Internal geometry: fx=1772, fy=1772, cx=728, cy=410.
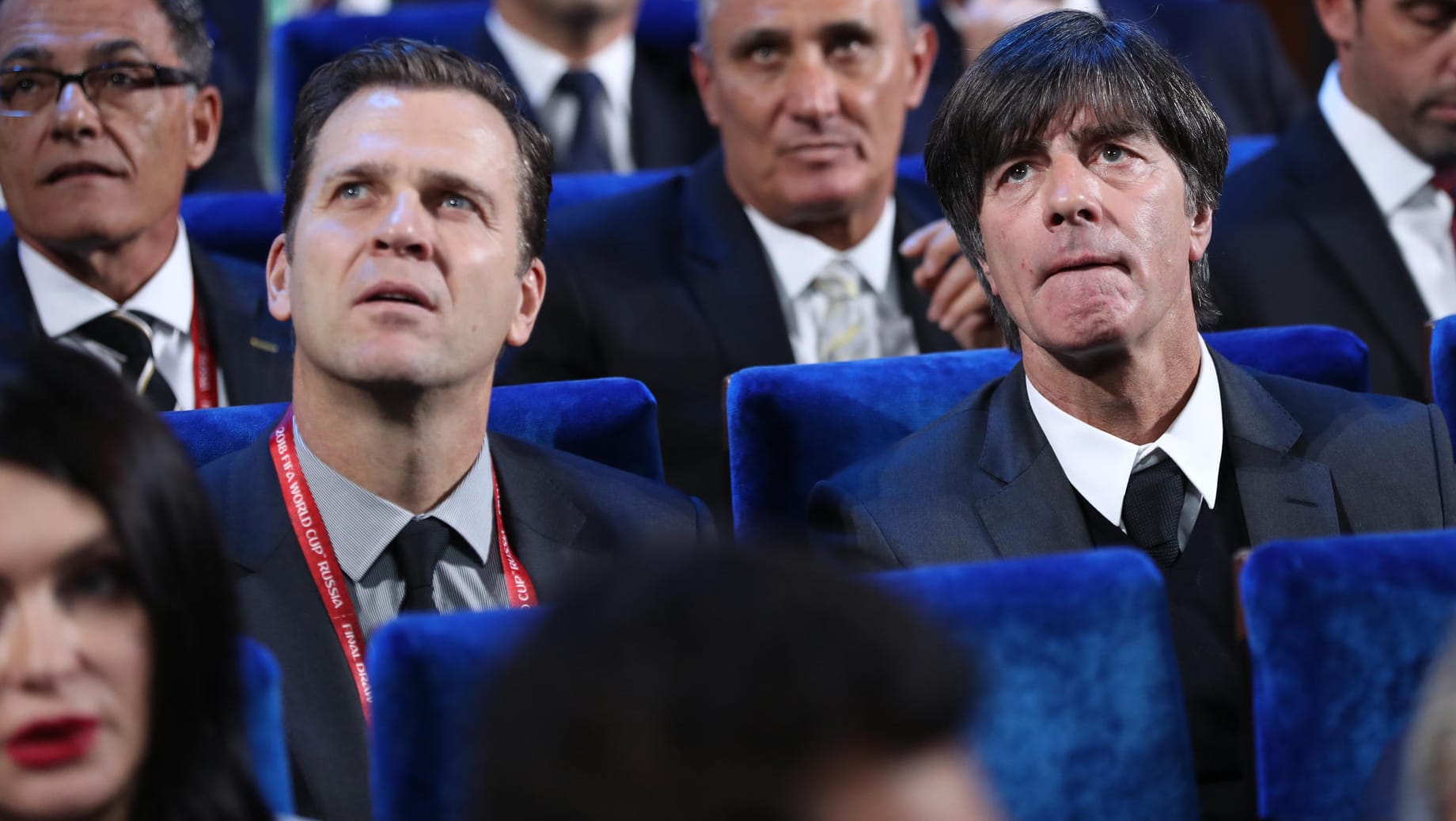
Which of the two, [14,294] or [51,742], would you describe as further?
[14,294]

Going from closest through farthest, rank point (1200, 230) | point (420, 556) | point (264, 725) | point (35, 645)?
point (35, 645), point (264, 725), point (420, 556), point (1200, 230)

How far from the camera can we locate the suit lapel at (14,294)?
2.17 metres

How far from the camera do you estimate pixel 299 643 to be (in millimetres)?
1455

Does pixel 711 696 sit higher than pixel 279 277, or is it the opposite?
pixel 279 277

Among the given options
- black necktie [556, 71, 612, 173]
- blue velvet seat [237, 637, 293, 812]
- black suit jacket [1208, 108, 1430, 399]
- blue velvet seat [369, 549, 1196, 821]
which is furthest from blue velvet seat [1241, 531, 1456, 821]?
black necktie [556, 71, 612, 173]

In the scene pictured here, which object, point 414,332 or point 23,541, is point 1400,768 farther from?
point 414,332

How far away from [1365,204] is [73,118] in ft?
5.54

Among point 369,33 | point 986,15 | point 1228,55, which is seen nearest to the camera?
point 369,33

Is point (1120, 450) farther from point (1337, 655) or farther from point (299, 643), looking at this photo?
point (299, 643)

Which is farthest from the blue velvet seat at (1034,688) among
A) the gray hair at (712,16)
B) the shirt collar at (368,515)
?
the gray hair at (712,16)

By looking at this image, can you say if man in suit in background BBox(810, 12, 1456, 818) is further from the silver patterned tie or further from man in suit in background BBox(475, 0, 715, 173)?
man in suit in background BBox(475, 0, 715, 173)

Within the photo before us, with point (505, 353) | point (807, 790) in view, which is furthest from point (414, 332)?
point (807, 790)

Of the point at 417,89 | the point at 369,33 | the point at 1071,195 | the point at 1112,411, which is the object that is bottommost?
the point at 1112,411

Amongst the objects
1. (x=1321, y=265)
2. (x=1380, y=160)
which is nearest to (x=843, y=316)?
(x=1321, y=265)
